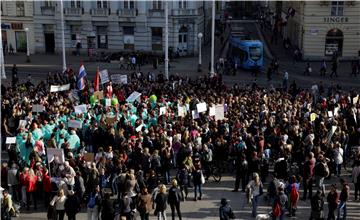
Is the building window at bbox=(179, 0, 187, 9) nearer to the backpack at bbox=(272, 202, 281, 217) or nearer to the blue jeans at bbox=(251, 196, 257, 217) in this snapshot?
the blue jeans at bbox=(251, 196, 257, 217)

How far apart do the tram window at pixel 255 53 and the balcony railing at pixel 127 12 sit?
1497 cm

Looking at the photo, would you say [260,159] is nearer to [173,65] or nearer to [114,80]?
[114,80]

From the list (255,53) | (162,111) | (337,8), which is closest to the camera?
Result: (162,111)

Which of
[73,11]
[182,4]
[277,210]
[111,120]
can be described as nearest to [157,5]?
[182,4]

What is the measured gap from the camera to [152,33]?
57219mm

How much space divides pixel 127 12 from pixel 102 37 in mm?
4104

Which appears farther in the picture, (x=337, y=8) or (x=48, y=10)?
(x=48, y=10)

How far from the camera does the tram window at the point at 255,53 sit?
155 ft

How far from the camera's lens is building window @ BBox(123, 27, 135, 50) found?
57.6 meters

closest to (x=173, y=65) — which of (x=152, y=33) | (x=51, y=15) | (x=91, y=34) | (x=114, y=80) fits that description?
(x=152, y=33)

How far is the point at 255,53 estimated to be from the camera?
1869 inches

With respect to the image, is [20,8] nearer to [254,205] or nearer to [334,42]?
[334,42]

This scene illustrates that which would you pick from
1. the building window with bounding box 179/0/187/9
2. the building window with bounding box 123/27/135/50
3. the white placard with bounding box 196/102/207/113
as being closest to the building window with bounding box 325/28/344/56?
the building window with bounding box 179/0/187/9

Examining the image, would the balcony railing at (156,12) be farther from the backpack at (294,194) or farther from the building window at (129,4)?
the backpack at (294,194)
